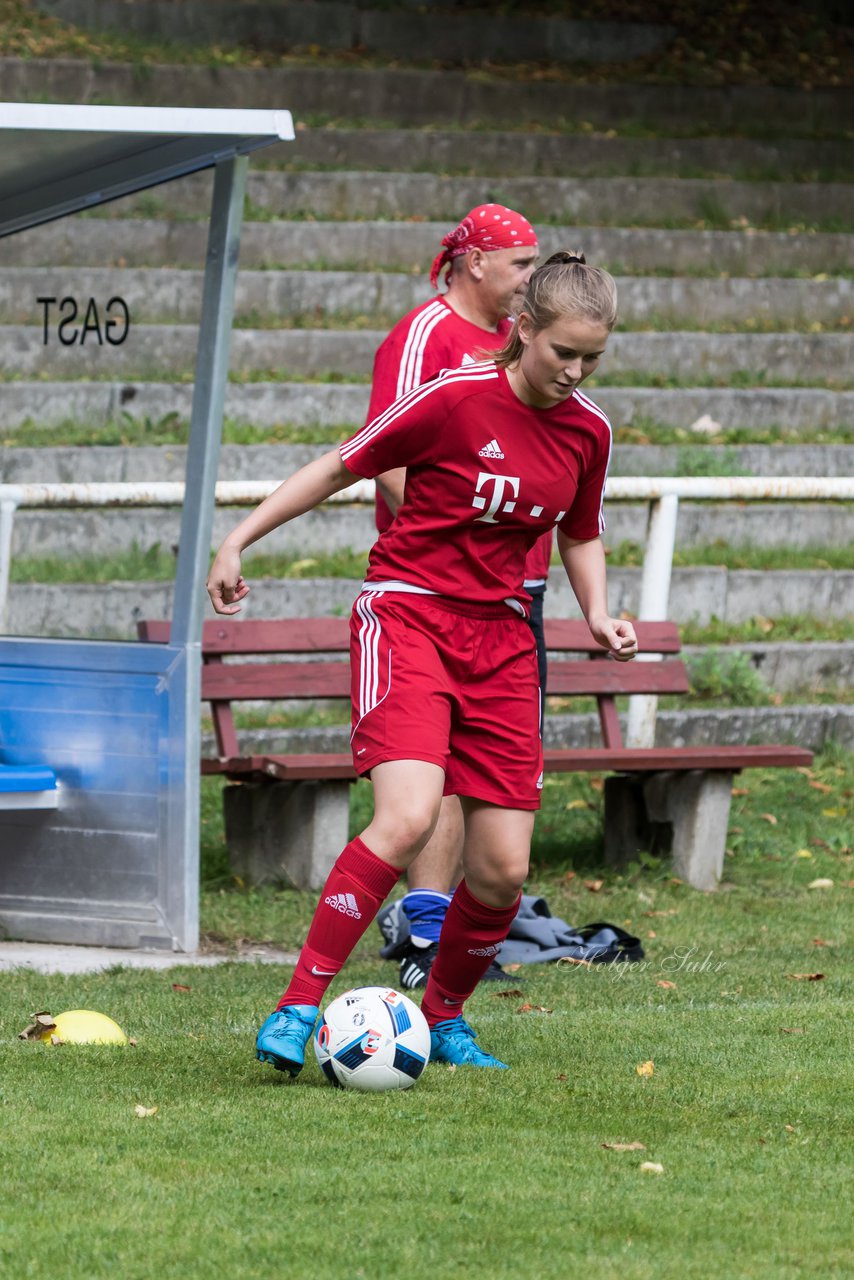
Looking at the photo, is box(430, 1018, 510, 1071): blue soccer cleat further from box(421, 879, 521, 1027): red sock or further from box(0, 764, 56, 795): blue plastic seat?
box(0, 764, 56, 795): blue plastic seat

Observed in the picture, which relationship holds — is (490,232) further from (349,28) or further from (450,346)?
(349,28)

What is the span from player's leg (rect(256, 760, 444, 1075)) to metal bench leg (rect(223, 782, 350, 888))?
278 centimetres

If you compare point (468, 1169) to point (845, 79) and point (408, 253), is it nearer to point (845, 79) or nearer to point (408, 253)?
point (408, 253)

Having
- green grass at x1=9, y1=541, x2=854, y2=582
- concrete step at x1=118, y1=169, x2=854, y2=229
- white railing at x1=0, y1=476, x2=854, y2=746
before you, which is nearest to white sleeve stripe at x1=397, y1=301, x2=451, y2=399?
white railing at x1=0, y1=476, x2=854, y2=746

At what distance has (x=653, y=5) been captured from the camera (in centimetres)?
1834

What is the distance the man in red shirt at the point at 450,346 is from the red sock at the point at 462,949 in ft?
3.24

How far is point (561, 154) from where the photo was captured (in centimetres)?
1517

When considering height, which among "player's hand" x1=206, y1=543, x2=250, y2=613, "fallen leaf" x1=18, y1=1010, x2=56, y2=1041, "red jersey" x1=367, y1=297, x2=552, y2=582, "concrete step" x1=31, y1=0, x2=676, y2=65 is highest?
"concrete step" x1=31, y1=0, x2=676, y2=65

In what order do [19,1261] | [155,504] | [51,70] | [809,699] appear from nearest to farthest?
[19,1261] < [155,504] < [809,699] < [51,70]

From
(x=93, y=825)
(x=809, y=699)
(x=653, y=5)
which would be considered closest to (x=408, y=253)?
(x=809, y=699)

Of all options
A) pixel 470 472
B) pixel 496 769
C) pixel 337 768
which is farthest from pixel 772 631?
pixel 470 472

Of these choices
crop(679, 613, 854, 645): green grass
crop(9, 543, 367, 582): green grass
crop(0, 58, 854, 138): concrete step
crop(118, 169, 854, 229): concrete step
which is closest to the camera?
crop(9, 543, 367, 582): green grass

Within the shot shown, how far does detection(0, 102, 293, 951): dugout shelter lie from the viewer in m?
6.32

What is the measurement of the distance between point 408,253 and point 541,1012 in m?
8.89
